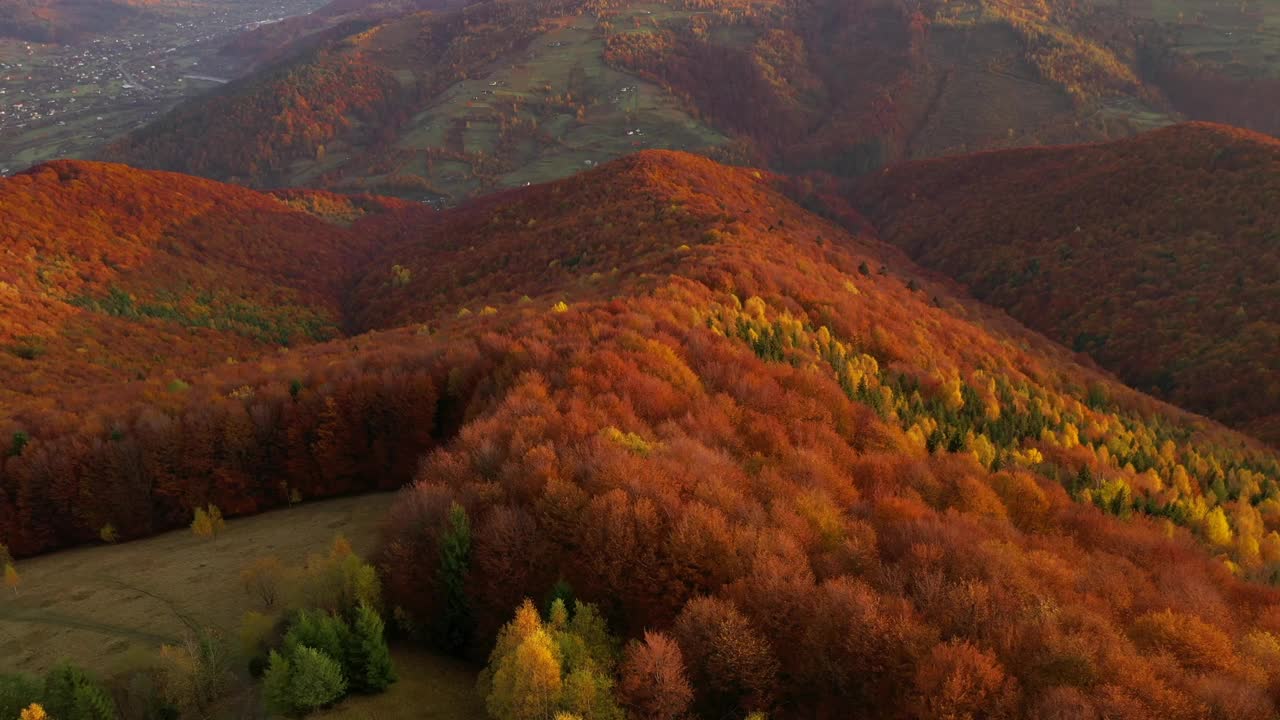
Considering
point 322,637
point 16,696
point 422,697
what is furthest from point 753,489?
point 16,696

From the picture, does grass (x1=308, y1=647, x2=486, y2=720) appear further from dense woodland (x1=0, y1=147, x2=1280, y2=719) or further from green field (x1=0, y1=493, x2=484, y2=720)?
dense woodland (x1=0, y1=147, x2=1280, y2=719)

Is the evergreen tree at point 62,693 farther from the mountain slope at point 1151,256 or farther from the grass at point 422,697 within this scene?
the mountain slope at point 1151,256

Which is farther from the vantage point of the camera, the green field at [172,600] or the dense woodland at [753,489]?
the green field at [172,600]

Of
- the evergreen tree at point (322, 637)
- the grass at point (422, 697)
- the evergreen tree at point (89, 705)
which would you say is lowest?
the grass at point (422, 697)

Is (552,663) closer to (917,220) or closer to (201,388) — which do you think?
(201,388)

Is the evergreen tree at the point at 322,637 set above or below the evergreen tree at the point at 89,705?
above

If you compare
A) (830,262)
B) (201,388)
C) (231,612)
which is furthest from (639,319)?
(830,262)

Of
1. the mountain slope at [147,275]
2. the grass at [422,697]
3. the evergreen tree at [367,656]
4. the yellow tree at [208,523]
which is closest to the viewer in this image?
the grass at [422,697]

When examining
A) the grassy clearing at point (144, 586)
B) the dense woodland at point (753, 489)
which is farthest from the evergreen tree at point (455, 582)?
the grassy clearing at point (144, 586)
